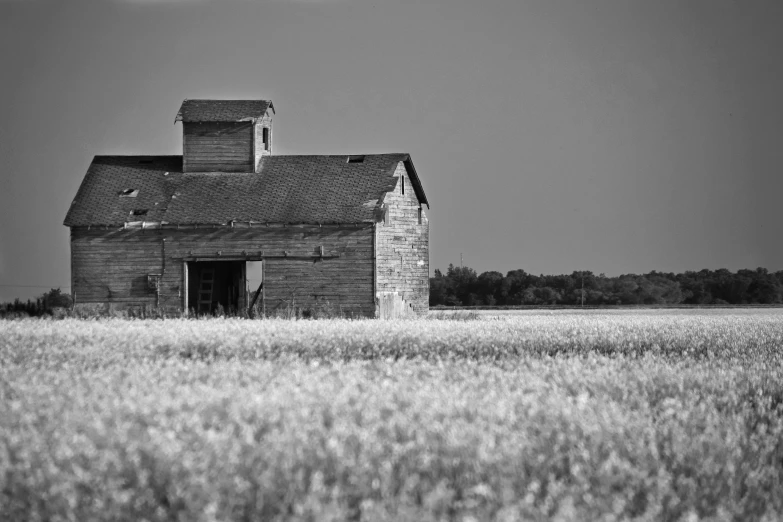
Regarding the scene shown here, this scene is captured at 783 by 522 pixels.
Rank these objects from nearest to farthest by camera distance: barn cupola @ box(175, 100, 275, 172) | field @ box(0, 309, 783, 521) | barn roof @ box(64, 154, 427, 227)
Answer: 1. field @ box(0, 309, 783, 521)
2. barn roof @ box(64, 154, 427, 227)
3. barn cupola @ box(175, 100, 275, 172)

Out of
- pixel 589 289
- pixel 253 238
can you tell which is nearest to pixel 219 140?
pixel 253 238

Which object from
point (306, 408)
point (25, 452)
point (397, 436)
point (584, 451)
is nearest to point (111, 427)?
point (25, 452)

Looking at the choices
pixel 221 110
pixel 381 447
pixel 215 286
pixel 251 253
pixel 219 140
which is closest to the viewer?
pixel 381 447

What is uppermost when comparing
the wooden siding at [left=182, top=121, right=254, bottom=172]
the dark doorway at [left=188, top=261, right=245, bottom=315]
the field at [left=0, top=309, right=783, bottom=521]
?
the wooden siding at [left=182, top=121, right=254, bottom=172]

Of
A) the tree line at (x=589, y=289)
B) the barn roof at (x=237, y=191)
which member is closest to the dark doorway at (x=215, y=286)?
the barn roof at (x=237, y=191)

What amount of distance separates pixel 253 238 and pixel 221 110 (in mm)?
6806

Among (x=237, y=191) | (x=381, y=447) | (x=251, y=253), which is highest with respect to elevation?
(x=237, y=191)

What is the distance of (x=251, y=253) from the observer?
1486 inches

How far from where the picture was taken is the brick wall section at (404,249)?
38.2 meters

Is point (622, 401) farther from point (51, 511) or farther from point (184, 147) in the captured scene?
point (184, 147)

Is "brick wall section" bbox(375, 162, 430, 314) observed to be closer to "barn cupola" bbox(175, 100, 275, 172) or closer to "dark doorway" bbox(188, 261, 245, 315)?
"dark doorway" bbox(188, 261, 245, 315)

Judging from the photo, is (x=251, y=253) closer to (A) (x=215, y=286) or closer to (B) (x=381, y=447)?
(A) (x=215, y=286)

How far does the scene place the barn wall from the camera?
37344mm

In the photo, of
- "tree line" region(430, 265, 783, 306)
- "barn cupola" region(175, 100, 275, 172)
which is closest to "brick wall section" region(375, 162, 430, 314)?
"barn cupola" region(175, 100, 275, 172)
